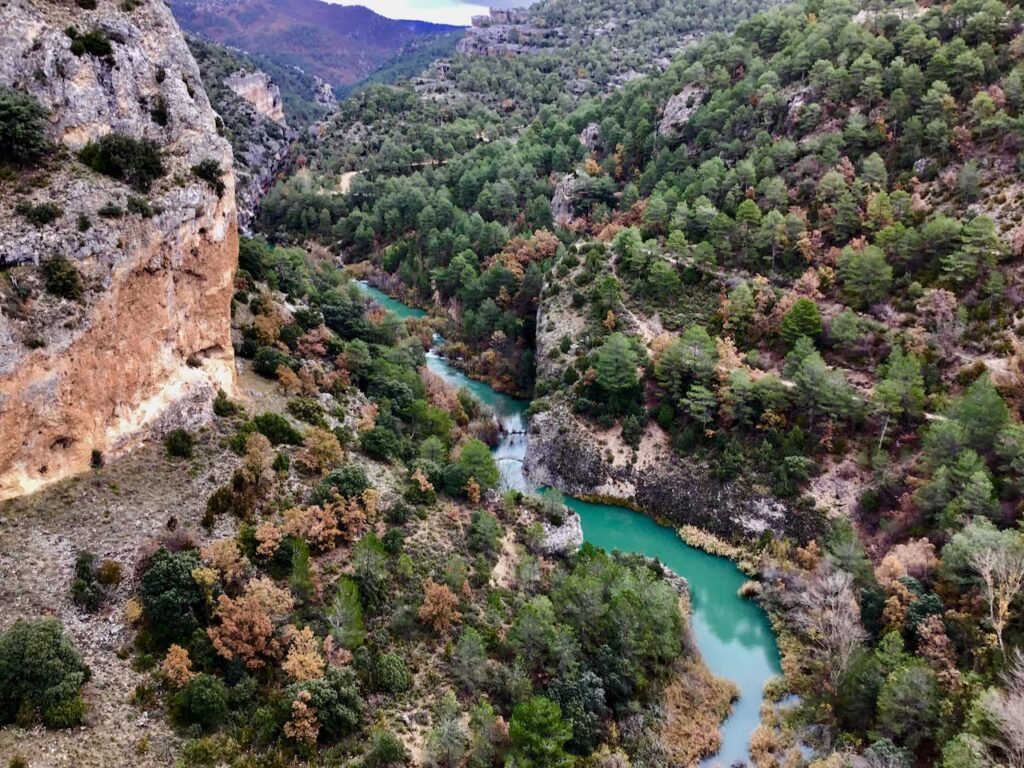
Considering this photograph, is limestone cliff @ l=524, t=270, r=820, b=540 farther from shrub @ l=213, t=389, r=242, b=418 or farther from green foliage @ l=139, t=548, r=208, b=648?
green foliage @ l=139, t=548, r=208, b=648

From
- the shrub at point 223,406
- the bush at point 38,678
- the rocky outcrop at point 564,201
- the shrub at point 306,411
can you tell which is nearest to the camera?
the bush at point 38,678

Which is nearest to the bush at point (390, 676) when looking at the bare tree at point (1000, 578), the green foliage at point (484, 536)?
the green foliage at point (484, 536)

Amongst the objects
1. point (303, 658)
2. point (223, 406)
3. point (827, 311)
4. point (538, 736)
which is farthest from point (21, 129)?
point (827, 311)

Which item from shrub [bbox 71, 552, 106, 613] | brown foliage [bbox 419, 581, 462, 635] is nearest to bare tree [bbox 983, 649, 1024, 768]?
brown foliage [bbox 419, 581, 462, 635]

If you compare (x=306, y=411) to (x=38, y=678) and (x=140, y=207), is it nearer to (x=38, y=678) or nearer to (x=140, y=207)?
(x=140, y=207)

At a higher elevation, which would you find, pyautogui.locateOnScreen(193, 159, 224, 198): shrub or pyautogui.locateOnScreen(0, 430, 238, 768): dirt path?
pyautogui.locateOnScreen(193, 159, 224, 198): shrub

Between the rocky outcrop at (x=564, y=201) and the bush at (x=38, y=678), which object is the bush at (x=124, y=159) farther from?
the rocky outcrop at (x=564, y=201)

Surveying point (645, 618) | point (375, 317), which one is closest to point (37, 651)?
point (645, 618)
